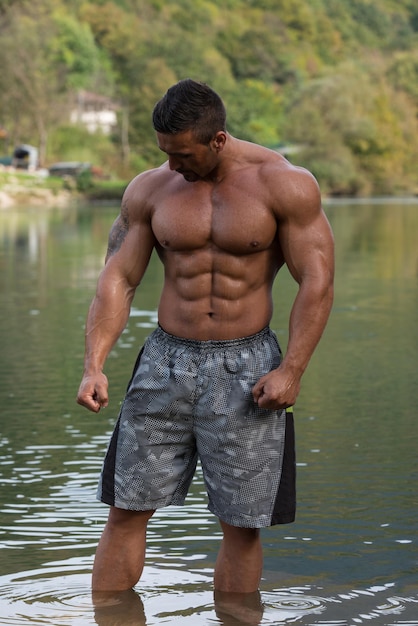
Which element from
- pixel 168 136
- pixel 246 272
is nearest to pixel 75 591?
pixel 246 272

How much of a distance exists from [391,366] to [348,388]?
1130 millimetres

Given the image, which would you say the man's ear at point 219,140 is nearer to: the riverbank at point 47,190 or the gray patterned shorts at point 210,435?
the gray patterned shorts at point 210,435

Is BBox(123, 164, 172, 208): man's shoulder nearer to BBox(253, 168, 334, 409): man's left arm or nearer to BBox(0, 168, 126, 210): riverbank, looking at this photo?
BBox(253, 168, 334, 409): man's left arm

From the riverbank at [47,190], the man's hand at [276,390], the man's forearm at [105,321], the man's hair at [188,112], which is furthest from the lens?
the riverbank at [47,190]

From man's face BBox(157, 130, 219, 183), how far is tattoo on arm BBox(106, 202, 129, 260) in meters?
0.35

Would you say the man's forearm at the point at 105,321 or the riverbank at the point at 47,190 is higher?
the man's forearm at the point at 105,321

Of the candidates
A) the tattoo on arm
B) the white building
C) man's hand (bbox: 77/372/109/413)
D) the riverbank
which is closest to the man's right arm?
the tattoo on arm

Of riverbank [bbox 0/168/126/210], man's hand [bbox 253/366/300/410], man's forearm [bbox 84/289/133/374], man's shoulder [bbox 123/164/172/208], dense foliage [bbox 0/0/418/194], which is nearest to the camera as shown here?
man's hand [bbox 253/366/300/410]

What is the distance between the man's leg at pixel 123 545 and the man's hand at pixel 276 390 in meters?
0.61

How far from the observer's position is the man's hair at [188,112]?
4.77m

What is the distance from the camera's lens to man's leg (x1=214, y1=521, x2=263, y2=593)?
5.20 m

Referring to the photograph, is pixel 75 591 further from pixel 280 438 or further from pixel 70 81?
pixel 70 81


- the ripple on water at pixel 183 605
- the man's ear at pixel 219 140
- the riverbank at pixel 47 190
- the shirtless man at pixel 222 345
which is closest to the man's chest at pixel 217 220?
the shirtless man at pixel 222 345

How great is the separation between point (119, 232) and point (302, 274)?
2.31 feet
